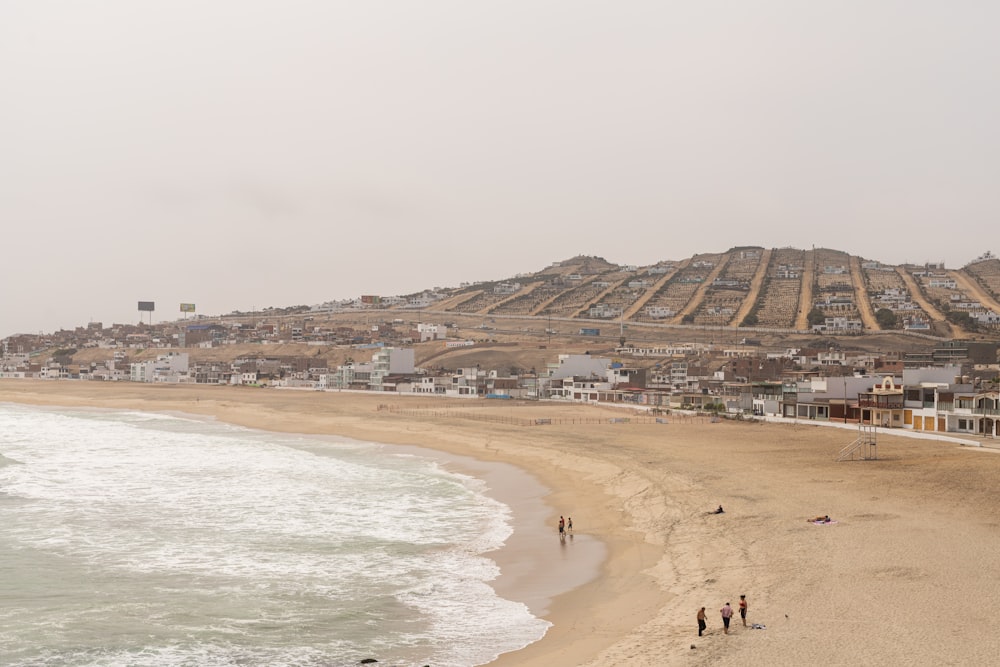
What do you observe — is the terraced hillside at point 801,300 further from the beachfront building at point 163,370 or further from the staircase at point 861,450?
the staircase at point 861,450

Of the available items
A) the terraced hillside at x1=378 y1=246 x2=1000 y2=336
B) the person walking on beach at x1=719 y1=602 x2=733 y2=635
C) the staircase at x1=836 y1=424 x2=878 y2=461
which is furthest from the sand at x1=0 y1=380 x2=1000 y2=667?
the terraced hillside at x1=378 y1=246 x2=1000 y2=336

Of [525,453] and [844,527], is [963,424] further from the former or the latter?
[844,527]

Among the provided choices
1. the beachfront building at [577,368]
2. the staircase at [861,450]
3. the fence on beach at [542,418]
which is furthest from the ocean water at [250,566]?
the beachfront building at [577,368]

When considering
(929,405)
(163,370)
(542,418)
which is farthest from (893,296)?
(163,370)

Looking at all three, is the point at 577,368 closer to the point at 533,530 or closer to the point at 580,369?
the point at 580,369

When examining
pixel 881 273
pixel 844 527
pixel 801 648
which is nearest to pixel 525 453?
pixel 844 527

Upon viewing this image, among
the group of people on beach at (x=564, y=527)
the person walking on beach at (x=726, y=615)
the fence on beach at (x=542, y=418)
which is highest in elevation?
the fence on beach at (x=542, y=418)
